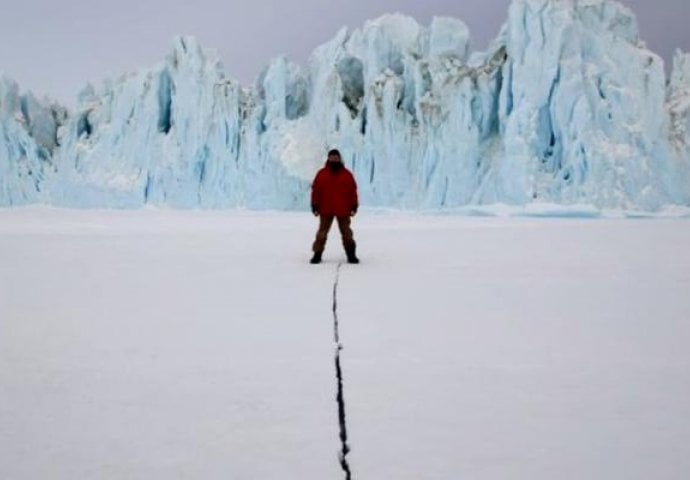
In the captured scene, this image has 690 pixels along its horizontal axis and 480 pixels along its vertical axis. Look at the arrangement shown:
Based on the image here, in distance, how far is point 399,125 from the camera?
99.0ft

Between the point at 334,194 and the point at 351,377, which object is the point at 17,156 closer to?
the point at 334,194

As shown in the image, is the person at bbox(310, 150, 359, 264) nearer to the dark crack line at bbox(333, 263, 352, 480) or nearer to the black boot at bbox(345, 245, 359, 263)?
the black boot at bbox(345, 245, 359, 263)

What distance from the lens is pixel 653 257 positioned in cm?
755

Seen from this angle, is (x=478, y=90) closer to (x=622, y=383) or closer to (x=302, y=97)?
(x=302, y=97)

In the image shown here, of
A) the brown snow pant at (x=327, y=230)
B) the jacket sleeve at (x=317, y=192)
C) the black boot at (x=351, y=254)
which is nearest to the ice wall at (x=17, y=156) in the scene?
the jacket sleeve at (x=317, y=192)

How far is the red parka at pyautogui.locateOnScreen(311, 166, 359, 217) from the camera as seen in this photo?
7.06 m

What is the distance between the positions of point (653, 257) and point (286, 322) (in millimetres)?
5584

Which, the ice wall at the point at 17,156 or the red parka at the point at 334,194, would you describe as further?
the ice wall at the point at 17,156

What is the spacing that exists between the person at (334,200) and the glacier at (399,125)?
19133 mm

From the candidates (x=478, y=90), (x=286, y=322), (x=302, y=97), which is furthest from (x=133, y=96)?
(x=286, y=322)

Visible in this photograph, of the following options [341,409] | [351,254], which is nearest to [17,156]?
[351,254]

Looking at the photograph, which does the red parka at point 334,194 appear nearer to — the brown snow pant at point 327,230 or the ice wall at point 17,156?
the brown snow pant at point 327,230

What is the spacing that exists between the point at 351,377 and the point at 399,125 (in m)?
28.4

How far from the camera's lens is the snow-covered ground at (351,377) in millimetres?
1857
